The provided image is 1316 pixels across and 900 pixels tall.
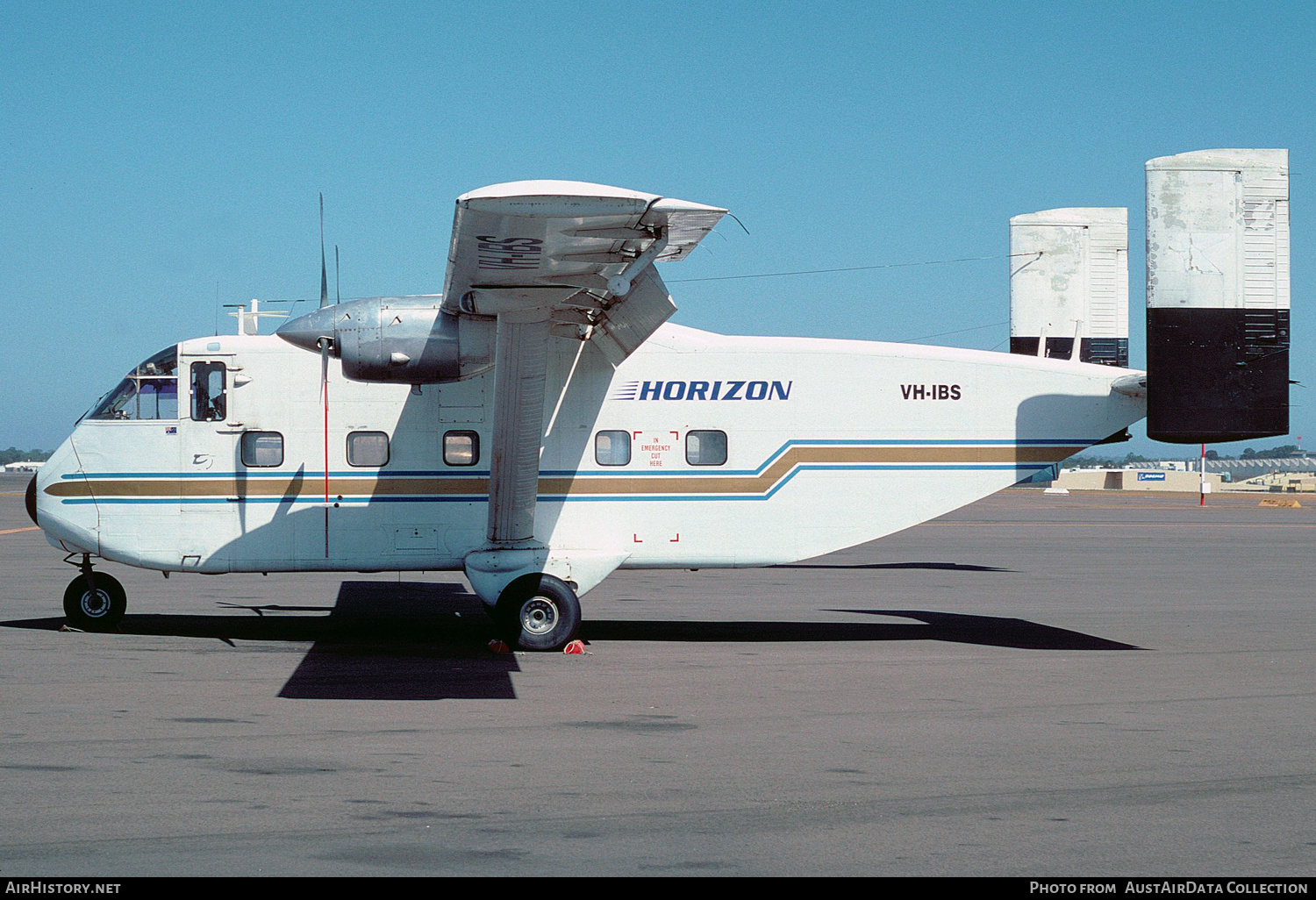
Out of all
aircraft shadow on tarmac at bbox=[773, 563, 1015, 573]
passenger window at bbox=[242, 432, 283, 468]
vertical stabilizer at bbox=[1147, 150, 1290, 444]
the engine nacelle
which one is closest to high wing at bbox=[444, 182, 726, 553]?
the engine nacelle

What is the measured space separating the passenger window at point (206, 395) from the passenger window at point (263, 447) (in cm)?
35

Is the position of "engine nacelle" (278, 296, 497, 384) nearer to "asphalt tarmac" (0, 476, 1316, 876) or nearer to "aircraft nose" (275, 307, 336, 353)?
"aircraft nose" (275, 307, 336, 353)

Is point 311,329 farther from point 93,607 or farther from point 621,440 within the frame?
point 93,607

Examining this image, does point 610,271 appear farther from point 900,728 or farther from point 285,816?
point 285,816

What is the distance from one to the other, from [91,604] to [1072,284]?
1214cm

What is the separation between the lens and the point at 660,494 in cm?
1235

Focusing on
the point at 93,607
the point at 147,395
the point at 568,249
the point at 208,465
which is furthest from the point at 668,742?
the point at 93,607

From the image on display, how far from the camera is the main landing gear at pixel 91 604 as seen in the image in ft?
40.9

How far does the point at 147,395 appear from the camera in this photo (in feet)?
40.4

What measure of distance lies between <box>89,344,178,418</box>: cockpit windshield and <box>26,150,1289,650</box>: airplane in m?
0.02

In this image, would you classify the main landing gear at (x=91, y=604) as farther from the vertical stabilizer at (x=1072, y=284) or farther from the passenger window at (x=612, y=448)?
the vertical stabilizer at (x=1072, y=284)

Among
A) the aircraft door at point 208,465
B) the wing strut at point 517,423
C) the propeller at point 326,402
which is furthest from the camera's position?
the aircraft door at point 208,465

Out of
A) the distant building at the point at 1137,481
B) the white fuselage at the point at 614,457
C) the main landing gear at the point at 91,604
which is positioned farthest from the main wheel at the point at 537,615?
the distant building at the point at 1137,481
